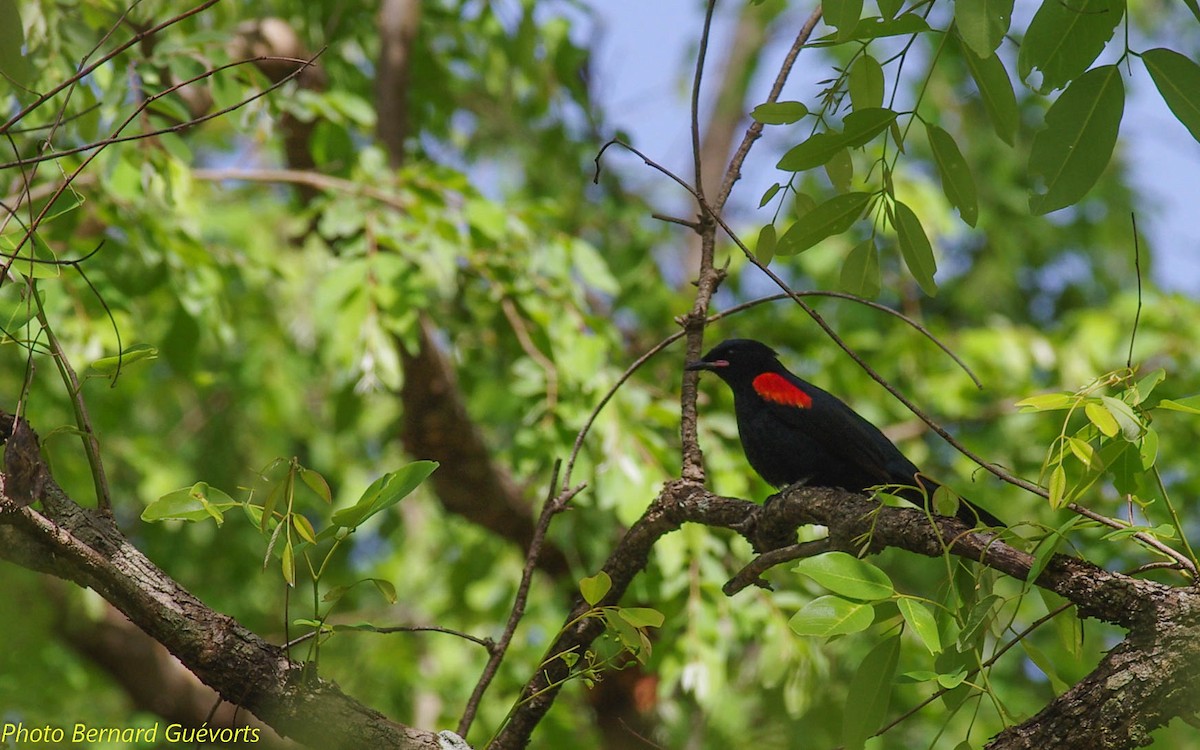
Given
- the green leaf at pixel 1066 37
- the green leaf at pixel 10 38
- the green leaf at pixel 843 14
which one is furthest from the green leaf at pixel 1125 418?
the green leaf at pixel 10 38

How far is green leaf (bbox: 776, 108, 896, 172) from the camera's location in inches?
80.7

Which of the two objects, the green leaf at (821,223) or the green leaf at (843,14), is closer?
the green leaf at (843,14)

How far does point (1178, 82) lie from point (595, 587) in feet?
4.55

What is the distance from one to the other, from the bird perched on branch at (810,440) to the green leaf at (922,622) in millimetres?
1660

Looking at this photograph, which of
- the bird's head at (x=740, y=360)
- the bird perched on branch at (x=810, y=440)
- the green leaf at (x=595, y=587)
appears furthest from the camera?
the bird's head at (x=740, y=360)

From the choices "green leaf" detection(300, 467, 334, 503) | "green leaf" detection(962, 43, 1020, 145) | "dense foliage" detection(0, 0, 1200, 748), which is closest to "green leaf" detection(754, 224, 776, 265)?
"dense foliage" detection(0, 0, 1200, 748)

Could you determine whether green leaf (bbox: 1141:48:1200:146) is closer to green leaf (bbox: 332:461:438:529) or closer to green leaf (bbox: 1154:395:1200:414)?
green leaf (bbox: 1154:395:1200:414)

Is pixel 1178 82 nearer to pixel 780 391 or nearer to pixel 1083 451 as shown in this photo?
pixel 1083 451

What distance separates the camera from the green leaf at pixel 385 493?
1.96 m

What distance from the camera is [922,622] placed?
1875 mm

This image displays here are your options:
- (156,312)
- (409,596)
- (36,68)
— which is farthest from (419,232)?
(409,596)

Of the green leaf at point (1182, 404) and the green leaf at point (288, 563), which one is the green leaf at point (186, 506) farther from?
the green leaf at point (1182, 404)

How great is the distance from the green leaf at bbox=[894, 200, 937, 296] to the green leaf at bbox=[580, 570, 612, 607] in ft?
2.88

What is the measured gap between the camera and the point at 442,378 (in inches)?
234
